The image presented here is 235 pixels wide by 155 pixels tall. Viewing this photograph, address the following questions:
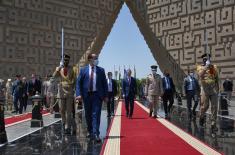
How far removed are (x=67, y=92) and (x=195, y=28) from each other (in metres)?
21.8

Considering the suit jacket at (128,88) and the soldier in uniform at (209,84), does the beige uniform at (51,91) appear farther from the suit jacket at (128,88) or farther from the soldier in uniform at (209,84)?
the soldier in uniform at (209,84)

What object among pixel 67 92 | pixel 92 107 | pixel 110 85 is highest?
pixel 110 85

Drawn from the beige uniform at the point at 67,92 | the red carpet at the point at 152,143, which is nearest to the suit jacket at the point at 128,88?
the red carpet at the point at 152,143

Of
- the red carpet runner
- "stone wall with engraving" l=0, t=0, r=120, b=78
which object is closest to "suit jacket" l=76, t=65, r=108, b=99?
the red carpet runner

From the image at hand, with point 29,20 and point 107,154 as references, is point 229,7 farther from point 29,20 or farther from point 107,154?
point 107,154

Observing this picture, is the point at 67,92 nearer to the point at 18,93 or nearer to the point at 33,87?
the point at 18,93

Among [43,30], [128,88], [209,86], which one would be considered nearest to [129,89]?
[128,88]

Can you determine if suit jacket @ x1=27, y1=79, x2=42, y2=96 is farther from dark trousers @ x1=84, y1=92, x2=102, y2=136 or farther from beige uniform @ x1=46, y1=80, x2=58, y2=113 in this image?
dark trousers @ x1=84, y1=92, x2=102, y2=136

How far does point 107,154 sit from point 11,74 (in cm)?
2179

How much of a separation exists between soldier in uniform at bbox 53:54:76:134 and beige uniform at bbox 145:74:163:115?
→ 411 centimetres

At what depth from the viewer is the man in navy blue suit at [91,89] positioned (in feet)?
27.0

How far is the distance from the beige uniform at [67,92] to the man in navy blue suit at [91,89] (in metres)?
0.68

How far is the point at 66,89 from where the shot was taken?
9.01m

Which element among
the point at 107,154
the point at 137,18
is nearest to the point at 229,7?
the point at 137,18
